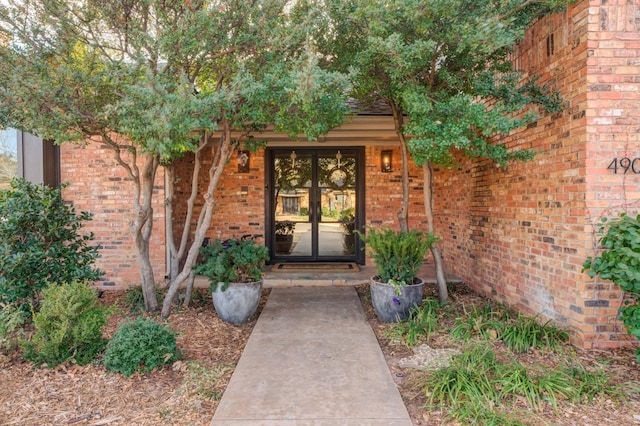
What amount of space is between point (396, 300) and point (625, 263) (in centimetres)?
213

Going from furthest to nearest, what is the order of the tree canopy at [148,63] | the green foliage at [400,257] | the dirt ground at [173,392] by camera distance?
the green foliage at [400,257] → the tree canopy at [148,63] → the dirt ground at [173,392]

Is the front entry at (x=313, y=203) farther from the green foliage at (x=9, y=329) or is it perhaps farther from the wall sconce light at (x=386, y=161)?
the green foliage at (x=9, y=329)

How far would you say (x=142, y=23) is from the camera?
389 cm

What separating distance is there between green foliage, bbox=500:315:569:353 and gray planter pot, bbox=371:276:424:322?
964mm

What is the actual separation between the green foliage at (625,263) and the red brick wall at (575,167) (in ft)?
1.30

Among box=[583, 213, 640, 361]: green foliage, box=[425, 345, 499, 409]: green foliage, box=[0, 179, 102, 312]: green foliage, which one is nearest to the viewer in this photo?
box=[425, 345, 499, 409]: green foliage

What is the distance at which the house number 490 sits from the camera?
3.30 m

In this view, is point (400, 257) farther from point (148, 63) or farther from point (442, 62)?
point (148, 63)

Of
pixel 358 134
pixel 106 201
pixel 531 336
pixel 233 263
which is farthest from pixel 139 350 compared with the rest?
pixel 358 134

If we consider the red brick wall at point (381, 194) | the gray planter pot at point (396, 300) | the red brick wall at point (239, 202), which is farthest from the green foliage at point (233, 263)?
the red brick wall at point (381, 194)

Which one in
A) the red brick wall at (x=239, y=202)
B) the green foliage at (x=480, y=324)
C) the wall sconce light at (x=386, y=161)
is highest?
the wall sconce light at (x=386, y=161)

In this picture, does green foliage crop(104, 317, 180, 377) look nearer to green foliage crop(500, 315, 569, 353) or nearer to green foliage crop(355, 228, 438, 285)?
green foliage crop(355, 228, 438, 285)

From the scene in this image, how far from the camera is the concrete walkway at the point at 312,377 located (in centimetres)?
245

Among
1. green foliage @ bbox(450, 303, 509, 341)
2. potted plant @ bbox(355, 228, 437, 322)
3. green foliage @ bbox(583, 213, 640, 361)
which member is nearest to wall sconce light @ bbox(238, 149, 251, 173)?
potted plant @ bbox(355, 228, 437, 322)
